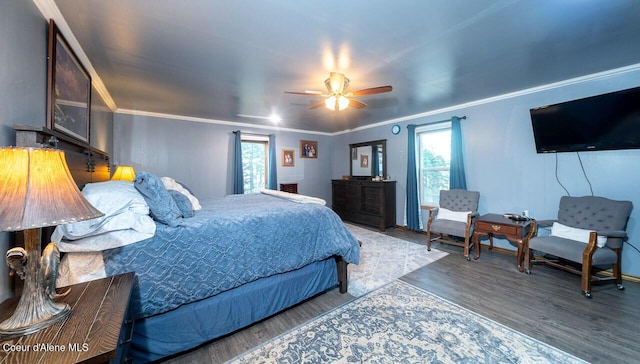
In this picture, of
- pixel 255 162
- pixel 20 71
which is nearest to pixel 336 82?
pixel 20 71

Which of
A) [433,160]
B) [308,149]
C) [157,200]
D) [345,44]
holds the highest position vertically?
[345,44]

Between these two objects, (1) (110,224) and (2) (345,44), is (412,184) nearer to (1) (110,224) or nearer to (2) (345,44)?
(2) (345,44)

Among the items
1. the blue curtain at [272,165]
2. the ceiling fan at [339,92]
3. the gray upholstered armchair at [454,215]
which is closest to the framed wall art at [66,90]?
the ceiling fan at [339,92]

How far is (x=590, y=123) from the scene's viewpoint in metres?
2.76

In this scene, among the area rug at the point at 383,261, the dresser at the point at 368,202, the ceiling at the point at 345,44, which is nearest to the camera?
the ceiling at the point at 345,44

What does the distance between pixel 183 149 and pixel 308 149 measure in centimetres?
300

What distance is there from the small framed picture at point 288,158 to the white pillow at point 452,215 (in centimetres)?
366

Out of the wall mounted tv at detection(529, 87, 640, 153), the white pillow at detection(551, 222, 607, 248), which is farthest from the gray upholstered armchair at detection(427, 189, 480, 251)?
the wall mounted tv at detection(529, 87, 640, 153)

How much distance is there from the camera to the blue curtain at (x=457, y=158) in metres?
4.04

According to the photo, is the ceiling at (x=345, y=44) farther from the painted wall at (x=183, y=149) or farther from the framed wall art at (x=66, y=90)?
the painted wall at (x=183, y=149)

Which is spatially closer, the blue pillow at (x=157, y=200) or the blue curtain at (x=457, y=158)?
the blue pillow at (x=157, y=200)

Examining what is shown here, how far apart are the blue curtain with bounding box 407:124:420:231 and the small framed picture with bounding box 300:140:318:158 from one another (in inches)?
103

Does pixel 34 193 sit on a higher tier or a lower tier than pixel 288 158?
lower

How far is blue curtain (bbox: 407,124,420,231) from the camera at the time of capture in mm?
4723
